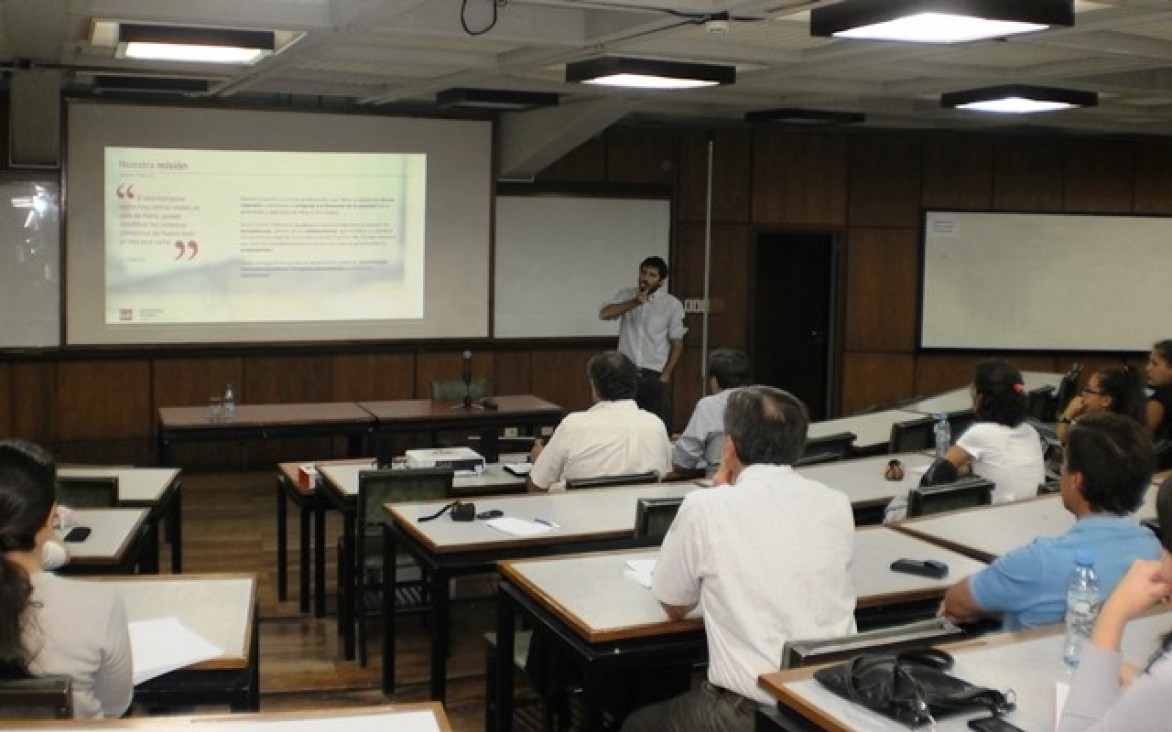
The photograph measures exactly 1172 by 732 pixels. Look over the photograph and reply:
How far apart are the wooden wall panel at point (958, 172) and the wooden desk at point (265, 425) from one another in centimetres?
626

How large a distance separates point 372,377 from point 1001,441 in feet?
20.0

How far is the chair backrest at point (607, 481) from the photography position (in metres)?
5.12

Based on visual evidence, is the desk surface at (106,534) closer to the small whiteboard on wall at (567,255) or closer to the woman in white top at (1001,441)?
the woman in white top at (1001,441)

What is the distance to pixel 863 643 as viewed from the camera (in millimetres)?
2887

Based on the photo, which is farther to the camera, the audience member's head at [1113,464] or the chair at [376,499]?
the chair at [376,499]

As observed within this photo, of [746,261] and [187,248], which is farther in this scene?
[746,261]

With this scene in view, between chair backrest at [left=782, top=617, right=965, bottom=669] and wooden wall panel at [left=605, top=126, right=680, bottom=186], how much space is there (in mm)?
8109

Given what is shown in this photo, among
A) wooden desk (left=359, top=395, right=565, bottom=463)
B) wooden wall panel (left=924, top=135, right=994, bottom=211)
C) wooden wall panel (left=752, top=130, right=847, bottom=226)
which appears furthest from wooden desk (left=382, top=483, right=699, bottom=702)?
wooden wall panel (left=924, top=135, right=994, bottom=211)

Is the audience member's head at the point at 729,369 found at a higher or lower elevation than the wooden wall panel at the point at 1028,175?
lower

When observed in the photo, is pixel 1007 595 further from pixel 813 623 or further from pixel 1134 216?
pixel 1134 216

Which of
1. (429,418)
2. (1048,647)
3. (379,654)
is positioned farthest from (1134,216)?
(1048,647)

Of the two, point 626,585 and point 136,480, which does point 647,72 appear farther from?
point 626,585

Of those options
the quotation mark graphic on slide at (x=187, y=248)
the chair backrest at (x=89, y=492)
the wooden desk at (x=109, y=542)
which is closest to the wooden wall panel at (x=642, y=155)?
the quotation mark graphic on slide at (x=187, y=248)

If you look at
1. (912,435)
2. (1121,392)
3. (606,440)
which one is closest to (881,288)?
(912,435)
